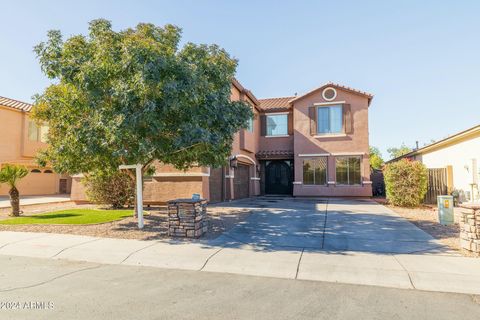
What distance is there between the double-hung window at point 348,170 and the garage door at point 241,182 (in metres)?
6.32

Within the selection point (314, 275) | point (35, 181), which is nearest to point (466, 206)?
point (314, 275)

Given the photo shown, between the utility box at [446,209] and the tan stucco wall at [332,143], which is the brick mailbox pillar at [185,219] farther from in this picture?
the tan stucco wall at [332,143]

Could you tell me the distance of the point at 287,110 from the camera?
22812 millimetres

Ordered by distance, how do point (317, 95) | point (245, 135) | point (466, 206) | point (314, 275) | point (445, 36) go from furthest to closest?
point (317, 95) < point (245, 135) < point (445, 36) < point (466, 206) < point (314, 275)

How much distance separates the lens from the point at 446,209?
10070 mm

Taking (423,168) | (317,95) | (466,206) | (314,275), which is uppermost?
(317,95)

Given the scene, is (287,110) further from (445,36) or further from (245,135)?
(445,36)

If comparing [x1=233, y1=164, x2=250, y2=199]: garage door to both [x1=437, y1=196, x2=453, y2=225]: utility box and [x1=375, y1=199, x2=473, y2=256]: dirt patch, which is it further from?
[x1=437, y1=196, x2=453, y2=225]: utility box

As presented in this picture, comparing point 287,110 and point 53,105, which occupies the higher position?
point 287,110

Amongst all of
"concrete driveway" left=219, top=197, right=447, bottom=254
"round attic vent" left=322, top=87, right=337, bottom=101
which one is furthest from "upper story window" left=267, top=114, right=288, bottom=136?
"concrete driveway" left=219, top=197, right=447, bottom=254

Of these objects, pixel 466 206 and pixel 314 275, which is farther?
pixel 466 206

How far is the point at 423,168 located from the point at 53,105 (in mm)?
15855

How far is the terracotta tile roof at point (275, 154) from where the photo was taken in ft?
72.9

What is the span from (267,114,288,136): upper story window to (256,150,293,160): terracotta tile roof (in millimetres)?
1503
